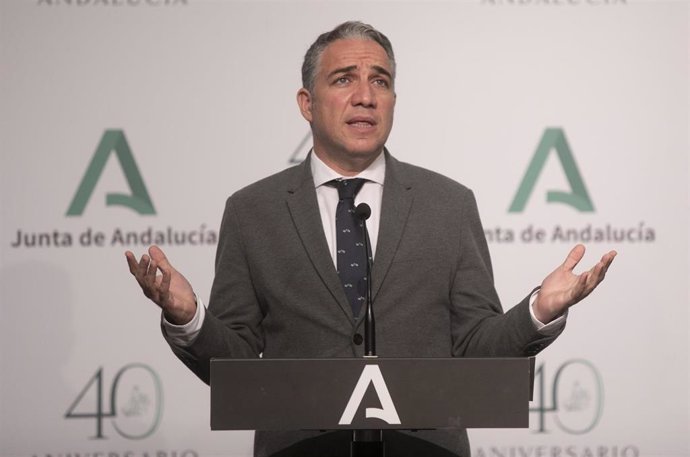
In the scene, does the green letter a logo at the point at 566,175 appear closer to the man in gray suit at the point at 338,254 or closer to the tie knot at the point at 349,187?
the man in gray suit at the point at 338,254

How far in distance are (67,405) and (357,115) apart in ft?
6.55

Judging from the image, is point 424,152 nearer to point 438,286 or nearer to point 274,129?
point 274,129

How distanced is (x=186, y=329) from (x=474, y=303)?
855mm

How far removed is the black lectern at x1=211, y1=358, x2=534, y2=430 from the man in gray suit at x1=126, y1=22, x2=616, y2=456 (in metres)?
0.45

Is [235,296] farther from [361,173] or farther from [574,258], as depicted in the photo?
[574,258]

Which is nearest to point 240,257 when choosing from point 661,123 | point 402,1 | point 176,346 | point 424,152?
point 176,346

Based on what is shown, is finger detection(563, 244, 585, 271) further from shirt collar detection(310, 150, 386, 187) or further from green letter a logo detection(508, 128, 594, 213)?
green letter a logo detection(508, 128, 594, 213)

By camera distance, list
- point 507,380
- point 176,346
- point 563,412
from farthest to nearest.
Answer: point 563,412
point 176,346
point 507,380

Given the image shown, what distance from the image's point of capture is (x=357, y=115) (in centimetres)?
281

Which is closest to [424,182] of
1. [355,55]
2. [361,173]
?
[361,173]

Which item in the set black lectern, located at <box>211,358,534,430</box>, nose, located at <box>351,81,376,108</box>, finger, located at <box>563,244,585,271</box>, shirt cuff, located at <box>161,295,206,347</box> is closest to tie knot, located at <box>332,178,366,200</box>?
nose, located at <box>351,81,376,108</box>

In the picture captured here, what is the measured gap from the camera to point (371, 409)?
6.42ft

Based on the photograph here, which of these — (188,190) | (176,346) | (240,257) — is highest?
(188,190)

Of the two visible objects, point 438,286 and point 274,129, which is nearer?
point 438,286
